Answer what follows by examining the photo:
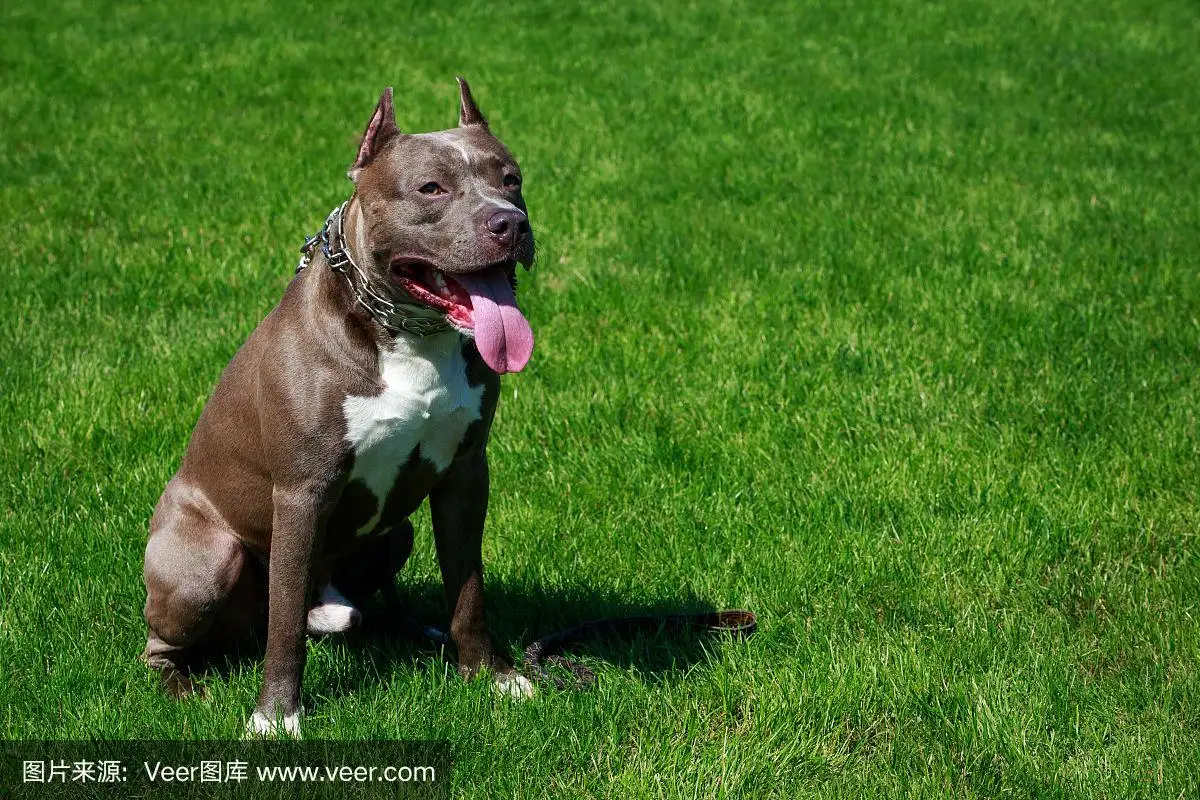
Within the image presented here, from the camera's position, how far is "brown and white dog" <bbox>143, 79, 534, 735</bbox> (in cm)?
333

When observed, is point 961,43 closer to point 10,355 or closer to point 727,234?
point 727,234

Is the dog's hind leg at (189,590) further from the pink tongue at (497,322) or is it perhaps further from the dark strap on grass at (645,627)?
the pink tongue at (497,322)

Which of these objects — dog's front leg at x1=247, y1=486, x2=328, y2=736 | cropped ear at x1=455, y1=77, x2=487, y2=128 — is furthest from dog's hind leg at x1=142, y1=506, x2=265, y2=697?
cropped ear at x1=455, y1=77, x2=487, y2=128

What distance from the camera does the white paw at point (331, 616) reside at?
3.88 metres

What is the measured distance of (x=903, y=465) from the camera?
511cm

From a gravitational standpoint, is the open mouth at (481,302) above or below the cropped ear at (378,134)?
below

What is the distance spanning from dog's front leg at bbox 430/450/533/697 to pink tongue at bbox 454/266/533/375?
1.92 feet

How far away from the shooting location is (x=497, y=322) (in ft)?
10.8

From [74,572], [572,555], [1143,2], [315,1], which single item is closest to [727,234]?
[572,555]

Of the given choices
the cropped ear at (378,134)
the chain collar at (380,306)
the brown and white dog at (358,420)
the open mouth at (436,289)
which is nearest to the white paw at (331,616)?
the brown and white dog at (358,420)

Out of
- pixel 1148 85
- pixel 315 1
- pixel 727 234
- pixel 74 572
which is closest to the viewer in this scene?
pixel 74 572

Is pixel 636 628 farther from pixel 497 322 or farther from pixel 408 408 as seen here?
pixel 497 322

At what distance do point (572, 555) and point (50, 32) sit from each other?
9636 mm

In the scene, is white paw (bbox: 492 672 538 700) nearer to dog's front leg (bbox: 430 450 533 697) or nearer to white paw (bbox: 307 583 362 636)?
dog's front leg (bbox: 430 450 533 697)
